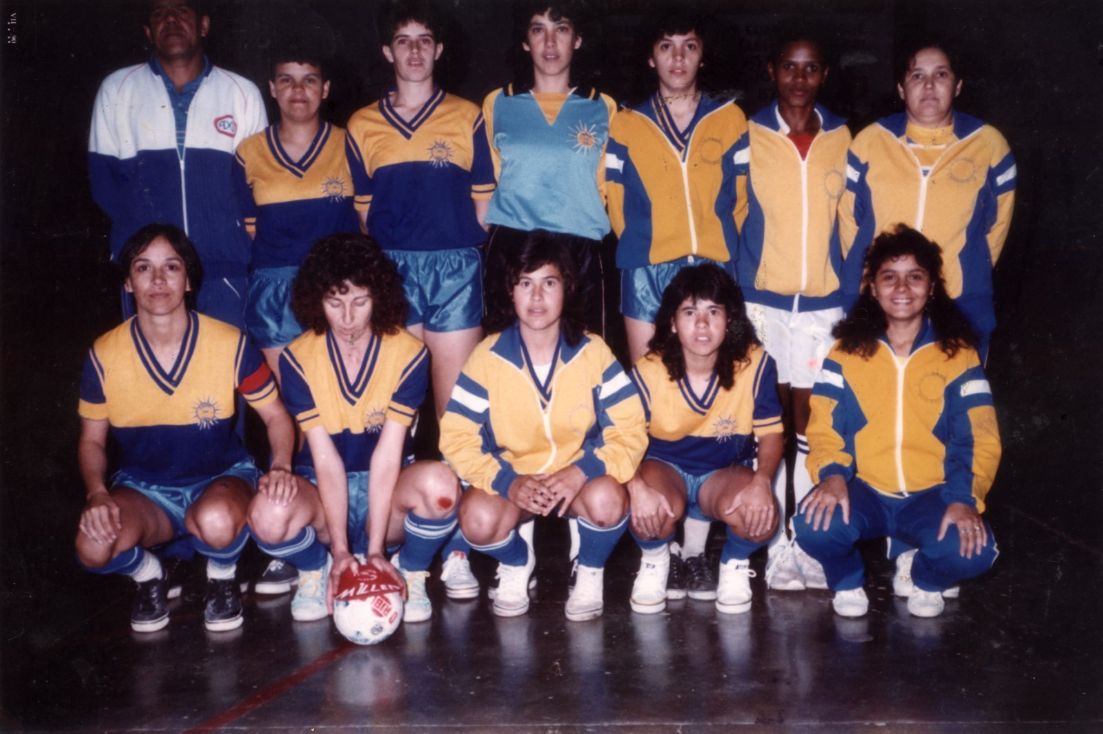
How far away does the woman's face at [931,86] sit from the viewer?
295 cm

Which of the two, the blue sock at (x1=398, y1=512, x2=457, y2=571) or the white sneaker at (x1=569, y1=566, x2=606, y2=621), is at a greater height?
the blue sock at (x1=398, y1=512, x2=457, y2=571)

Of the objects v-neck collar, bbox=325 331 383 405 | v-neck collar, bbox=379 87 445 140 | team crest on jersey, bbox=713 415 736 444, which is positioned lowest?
team crest on jersey, bbox=713 415 736 444

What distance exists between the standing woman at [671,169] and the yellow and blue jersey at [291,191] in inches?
36.5

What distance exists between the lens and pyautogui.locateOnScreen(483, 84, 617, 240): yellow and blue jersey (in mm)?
2969

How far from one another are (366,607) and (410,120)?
158 centimetres

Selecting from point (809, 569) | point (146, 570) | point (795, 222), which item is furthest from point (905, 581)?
point (146, 570)

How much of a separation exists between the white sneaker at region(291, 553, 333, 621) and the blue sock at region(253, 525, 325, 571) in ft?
0.09

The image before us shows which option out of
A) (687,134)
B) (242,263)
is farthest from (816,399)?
(242,263)

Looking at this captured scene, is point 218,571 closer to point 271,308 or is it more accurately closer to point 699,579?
point 271,308

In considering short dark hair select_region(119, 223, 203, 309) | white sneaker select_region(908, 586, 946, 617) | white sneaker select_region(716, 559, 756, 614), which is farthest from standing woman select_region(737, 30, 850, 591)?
short dark hair select_region(119, 223, 203, 309)

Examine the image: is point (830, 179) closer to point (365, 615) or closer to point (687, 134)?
point (687, 134)

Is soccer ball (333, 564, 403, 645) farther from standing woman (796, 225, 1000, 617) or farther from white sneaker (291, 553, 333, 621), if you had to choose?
standing woman (796, 225, 1000, 617)

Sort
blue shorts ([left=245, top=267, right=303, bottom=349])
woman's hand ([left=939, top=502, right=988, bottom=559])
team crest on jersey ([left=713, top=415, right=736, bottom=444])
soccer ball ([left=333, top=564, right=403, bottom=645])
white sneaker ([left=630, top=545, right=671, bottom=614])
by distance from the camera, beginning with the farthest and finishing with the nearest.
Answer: blue shorts ([left=245, top=267, right=303, bottom=349]) < team crest on jersey ([left=713, top=415, right=736, bottom=444]) < white sneaker ([left=630, top=545, right=671, bottom=614]) < woman's hand ([left=939, top=502, right=988, bottom=559]) < soccer ball ([left=333, top=564, right=403, bottom=645])

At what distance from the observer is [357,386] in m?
2.76
